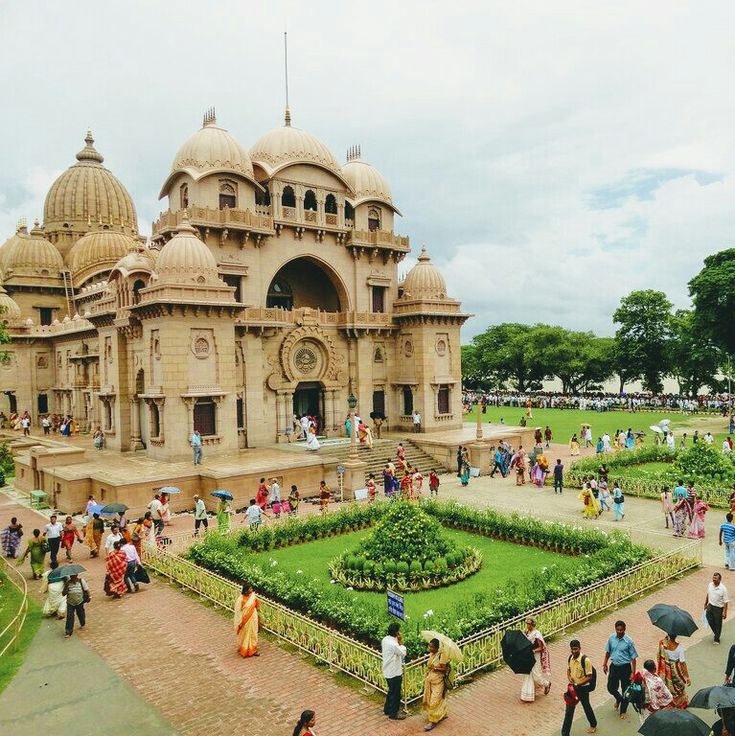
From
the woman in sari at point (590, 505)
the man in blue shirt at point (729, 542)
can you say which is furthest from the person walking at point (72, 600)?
the woman in sari at point (590, 505)

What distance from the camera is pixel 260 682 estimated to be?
1155 centimetres

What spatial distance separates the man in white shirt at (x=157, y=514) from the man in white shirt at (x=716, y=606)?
15.7 m

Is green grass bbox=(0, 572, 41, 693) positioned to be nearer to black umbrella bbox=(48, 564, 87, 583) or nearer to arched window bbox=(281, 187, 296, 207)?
black umbrella bbox=(48, 564, 87, 583)

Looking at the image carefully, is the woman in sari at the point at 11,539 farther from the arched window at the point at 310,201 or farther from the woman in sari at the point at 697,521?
the arched window at the point at 310,201

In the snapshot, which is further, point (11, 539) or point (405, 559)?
point (11, 539)

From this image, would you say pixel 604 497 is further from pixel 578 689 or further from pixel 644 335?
pixel 644 335

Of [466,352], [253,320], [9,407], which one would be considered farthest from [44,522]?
[466,352]

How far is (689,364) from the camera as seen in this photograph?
6444 centimetres

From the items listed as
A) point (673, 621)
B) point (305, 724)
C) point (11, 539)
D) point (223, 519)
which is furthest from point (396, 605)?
point (11, 539)

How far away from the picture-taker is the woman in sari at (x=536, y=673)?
34.9 ft

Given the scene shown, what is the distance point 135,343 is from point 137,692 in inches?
924

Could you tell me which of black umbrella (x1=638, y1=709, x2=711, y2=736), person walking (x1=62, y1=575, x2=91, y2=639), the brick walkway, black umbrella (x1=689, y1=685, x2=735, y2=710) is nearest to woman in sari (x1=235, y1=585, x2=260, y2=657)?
the brick walkway

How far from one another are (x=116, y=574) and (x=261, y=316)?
19965 millimetres

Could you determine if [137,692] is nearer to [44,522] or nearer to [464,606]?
[464,606]
